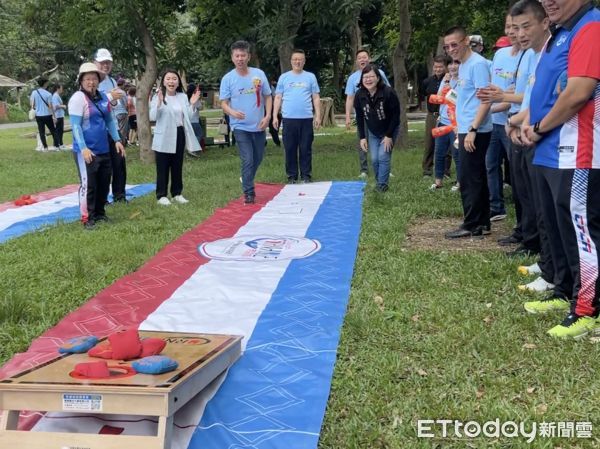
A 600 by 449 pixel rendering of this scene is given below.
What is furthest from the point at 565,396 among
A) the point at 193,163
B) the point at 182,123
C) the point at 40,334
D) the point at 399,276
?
the point at 193,163

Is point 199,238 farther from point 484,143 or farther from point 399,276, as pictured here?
point 484,143

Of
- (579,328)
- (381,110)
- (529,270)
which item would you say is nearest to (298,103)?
(381,110)

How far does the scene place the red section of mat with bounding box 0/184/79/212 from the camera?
861 centimetres

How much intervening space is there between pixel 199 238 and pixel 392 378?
3489 millimetres

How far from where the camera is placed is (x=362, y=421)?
110 inches

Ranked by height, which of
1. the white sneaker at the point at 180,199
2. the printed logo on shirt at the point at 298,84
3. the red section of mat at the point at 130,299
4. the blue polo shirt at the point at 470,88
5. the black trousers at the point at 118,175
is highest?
the printed logo on shirt at the point at 298,84

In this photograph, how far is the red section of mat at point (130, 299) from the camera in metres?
3.60

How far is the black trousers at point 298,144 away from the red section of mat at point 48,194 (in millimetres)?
3345

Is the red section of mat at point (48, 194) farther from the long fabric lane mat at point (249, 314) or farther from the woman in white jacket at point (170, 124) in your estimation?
the long fabric lane mat at point (249, 314)

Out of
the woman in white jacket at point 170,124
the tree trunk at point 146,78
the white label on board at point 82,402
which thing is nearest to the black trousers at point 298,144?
the woman in white jacket at point 170,124

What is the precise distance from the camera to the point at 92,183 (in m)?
6.77

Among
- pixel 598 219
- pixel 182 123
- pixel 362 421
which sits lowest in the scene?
pixel 362 421

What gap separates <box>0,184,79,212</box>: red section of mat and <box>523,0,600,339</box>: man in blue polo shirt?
7.03 meters

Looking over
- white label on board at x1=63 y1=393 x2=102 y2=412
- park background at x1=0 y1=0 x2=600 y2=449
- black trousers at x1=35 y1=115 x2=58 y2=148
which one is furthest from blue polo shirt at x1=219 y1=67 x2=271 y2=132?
black trousers at x1=35 y1=115 x2=58 y2=148
